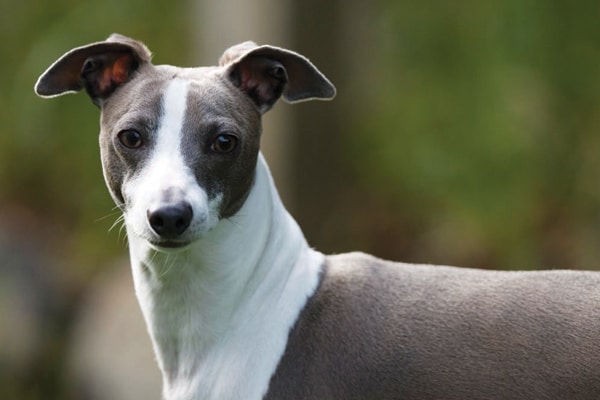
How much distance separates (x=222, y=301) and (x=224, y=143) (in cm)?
75

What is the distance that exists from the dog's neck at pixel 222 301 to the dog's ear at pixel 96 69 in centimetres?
74

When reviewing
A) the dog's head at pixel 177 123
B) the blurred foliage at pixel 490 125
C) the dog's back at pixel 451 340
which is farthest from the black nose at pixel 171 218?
the blurred foliage at pixel 490 125

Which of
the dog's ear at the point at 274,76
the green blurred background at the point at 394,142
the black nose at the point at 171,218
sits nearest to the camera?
the black nose at the point at 171,218

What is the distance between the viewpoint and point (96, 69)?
A: 5461 millimetres

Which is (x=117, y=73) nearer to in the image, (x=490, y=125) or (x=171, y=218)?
(x=171, y=218)

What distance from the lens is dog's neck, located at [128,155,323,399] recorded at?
5211 mm

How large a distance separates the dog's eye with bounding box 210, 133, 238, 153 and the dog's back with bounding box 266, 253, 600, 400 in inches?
32.7

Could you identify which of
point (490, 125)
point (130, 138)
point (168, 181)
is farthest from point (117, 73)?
point (490, 125)

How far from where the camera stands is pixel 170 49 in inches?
509

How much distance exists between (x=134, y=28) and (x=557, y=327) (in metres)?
8.68

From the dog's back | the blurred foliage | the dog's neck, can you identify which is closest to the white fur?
the dog's neck

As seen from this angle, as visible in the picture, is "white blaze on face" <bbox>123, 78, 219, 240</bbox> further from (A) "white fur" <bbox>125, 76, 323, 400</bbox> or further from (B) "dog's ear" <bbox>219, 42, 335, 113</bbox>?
(B) "dog's ear" <bbox>219, 42, 335, 113</bbox>

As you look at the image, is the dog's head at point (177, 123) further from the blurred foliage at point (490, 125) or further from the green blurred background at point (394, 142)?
the blurred foliage at point (490, 125)

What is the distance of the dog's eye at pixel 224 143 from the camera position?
506 cm
